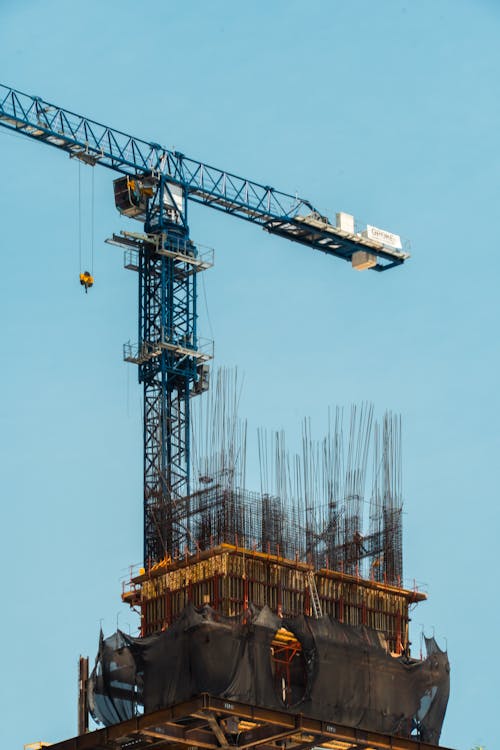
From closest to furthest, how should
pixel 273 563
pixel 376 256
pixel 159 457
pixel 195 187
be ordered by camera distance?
pixel 273 563, pixel 159 457, pixel 195 187, pixel 376 256

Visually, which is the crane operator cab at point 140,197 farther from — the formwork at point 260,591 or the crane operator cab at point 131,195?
the formwork at point 260,591

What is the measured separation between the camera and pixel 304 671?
96.6 m

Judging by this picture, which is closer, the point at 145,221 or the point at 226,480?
the point at 226,480

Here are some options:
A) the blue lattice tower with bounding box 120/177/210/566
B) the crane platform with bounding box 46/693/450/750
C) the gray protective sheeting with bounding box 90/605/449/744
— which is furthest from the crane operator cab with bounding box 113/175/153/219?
the crane platform with bounding box 46/693/450/750

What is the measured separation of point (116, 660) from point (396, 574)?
15.9 m

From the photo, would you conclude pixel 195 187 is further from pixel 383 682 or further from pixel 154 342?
pixel 383 682

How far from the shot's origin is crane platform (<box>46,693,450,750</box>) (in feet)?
298

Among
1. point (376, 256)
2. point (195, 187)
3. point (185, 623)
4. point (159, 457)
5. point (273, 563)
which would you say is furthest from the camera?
point (376, 256)

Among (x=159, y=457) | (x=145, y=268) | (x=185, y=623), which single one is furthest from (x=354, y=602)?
(x=145, y=268)

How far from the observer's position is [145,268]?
411 ft

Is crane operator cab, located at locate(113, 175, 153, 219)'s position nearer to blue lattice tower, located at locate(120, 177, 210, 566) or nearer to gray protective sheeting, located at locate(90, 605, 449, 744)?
blue lattice tower, located at locate(120, 177, 210, 566)

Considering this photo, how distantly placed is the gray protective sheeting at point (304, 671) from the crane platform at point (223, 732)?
2.61ft

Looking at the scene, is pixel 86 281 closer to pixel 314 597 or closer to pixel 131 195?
pixel 131 195

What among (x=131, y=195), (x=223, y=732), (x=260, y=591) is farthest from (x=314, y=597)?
(x=131, y=195)
